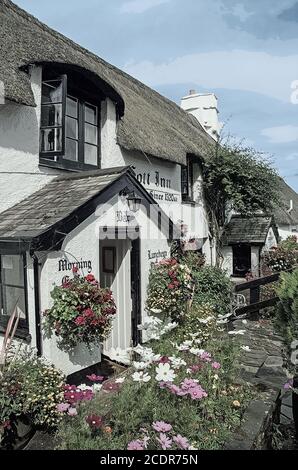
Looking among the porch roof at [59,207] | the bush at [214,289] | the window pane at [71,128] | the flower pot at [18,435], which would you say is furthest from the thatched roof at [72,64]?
the flower pot at [18,435]

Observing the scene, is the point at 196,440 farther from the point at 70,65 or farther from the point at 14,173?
the point at 70,65

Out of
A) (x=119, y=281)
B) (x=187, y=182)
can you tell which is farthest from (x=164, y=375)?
(x=187, y=182)

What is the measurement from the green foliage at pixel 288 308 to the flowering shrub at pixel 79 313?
2.05 metres

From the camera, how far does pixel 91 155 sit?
7031 millimetres

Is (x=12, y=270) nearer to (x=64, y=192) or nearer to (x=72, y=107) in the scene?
(x=64, y=192)

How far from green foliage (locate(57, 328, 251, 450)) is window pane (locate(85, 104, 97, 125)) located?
5145 millimetres

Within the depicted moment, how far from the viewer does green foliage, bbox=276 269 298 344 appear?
3723 mm

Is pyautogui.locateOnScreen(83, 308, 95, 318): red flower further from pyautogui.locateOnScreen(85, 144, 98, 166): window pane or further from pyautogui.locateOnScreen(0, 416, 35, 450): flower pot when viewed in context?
pyautogui.locateOnScreen(85, 144, 98, 166): window pane

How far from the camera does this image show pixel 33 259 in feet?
14.1

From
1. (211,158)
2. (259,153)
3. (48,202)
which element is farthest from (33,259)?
(259,153)

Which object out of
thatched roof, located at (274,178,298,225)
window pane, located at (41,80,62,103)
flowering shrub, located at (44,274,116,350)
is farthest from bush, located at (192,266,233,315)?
thatched roof, located at (274,178,298,225)

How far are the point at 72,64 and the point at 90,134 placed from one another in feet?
4.73

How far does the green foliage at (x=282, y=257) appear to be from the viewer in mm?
11961

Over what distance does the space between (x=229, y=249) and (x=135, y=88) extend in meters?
7.23
